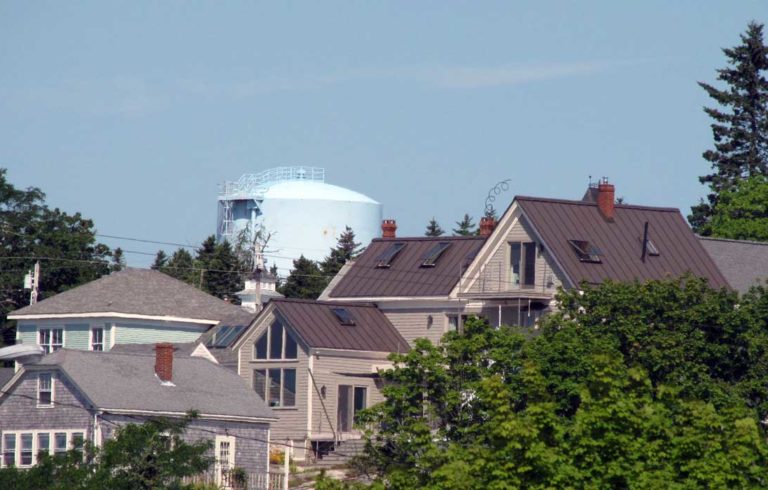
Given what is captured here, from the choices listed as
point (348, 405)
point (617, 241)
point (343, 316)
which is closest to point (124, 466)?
point (348, 405)

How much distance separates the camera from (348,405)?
6894 centimetres

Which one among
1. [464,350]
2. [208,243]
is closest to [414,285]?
[464,350]

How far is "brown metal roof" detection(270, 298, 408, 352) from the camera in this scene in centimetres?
6856

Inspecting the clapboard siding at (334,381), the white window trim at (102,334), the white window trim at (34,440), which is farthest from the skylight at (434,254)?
the white window trim at (34,440)

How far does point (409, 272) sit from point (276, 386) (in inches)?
315

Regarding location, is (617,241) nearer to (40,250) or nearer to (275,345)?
(275,345)

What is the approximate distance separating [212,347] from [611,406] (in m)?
33.8

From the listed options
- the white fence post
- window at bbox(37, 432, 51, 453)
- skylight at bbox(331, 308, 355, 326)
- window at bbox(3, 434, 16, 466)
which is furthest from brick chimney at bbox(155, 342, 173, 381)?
skylight at bbox(331, 308, 355, 326)

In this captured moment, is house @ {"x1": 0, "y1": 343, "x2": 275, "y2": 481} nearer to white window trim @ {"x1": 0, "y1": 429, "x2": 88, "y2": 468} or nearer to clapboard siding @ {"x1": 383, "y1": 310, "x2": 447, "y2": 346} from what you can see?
white window trim @ {"x1": 0, "y1": 429, "x2": 88, "y2": 468}

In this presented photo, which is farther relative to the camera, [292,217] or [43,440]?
[292,217]

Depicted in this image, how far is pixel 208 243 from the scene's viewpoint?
10806 centimetres

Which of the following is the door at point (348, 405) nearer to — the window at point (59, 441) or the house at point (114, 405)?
the house at point (114, 405)

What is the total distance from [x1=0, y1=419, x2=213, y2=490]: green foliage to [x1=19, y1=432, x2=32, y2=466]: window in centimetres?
1088

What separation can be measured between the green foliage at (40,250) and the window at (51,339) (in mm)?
10793
